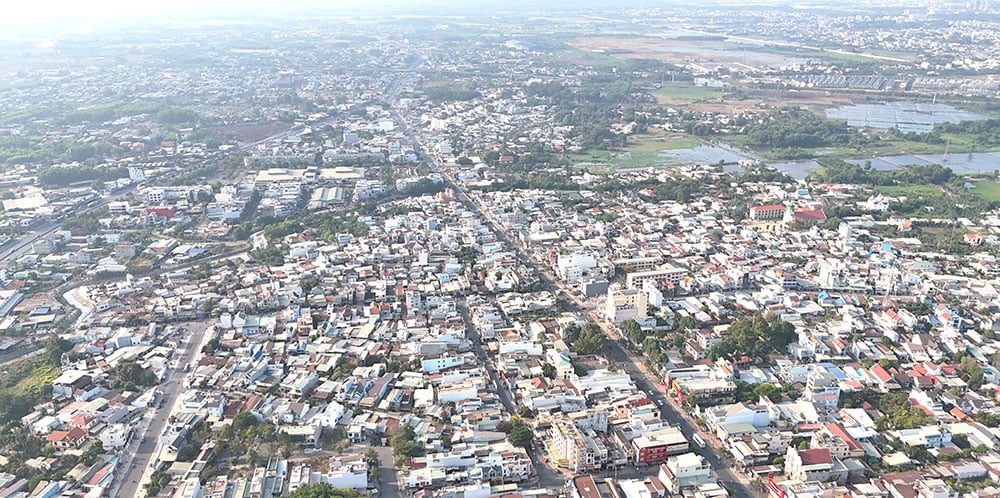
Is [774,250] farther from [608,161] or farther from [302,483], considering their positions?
[302,483]

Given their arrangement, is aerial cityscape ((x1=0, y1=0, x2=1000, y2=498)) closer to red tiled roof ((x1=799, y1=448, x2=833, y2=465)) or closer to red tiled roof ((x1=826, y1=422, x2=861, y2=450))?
red tiled roof ((x1=799, y1=448, x2=833, y2=465))

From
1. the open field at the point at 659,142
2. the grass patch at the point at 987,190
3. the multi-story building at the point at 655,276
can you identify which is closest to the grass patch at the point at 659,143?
the open field at the point at 659,142

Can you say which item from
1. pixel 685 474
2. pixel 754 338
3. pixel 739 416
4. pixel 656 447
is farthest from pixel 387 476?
pixel 754 338

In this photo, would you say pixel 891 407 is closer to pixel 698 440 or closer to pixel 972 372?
pixel 972 372

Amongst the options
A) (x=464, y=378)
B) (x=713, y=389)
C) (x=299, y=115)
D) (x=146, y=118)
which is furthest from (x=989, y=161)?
(x=146, y=118)

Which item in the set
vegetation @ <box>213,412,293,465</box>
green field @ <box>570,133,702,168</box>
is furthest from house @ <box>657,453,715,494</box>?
green field @ <box>570,133,702,168</box>

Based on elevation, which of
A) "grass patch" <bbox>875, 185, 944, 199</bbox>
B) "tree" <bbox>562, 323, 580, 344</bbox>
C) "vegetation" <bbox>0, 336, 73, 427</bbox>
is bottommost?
"vegetation" <bbox>0, 336, 73, 427</bbox>
